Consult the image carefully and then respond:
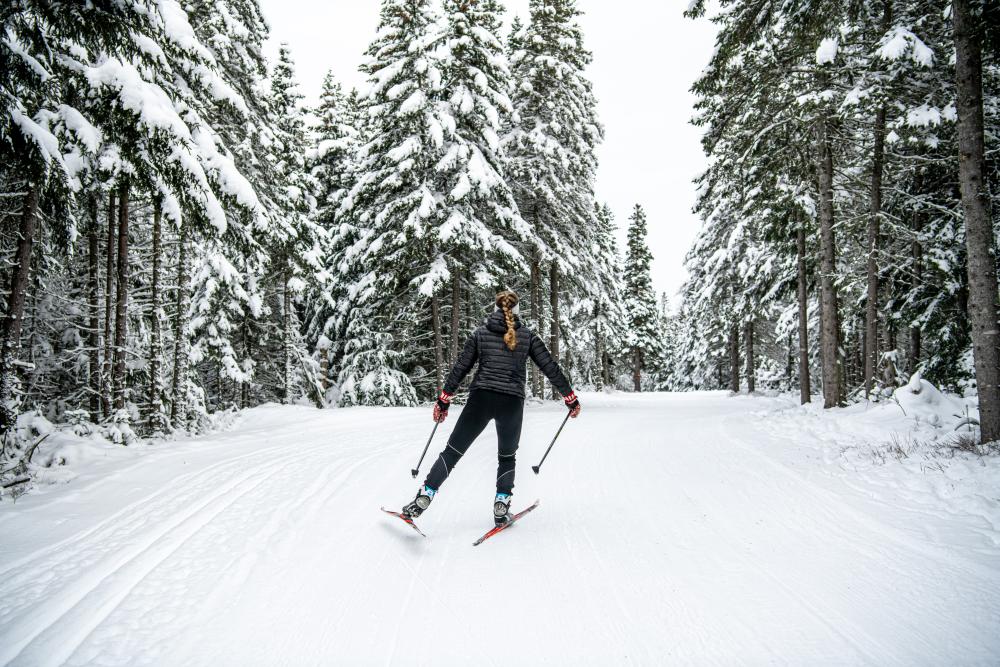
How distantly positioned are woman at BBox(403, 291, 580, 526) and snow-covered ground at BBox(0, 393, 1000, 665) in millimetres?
603

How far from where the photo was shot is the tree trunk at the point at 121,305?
8.94m

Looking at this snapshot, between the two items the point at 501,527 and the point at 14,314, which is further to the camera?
the point at 14,314

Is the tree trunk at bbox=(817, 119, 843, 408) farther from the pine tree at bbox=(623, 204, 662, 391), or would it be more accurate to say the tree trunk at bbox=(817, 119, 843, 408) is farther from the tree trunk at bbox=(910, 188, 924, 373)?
the pine tree at bbox=(623, 204, 662, 391)

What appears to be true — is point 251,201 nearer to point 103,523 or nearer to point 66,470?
point 66,470

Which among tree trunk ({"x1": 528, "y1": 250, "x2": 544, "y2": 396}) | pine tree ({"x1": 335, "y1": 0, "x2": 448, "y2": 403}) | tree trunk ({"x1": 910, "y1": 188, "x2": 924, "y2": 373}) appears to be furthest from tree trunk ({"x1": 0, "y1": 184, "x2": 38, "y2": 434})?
tree trunk ({"x1": 910, "y1": 188, "x2": 924, "y2": 373})

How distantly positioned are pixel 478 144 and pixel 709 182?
42.3ft

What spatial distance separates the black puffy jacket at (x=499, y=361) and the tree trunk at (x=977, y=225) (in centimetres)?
601

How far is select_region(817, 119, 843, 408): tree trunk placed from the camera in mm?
12732

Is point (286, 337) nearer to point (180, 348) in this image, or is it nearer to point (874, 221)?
point (180, 348)

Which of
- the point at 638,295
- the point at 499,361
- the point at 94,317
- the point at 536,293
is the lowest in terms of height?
the point at 499,361

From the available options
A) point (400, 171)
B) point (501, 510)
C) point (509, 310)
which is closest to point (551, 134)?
point (400, 171)

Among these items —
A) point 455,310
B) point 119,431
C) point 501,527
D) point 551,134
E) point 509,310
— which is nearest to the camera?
point 501,527

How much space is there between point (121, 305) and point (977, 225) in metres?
13.9

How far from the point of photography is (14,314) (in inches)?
271
